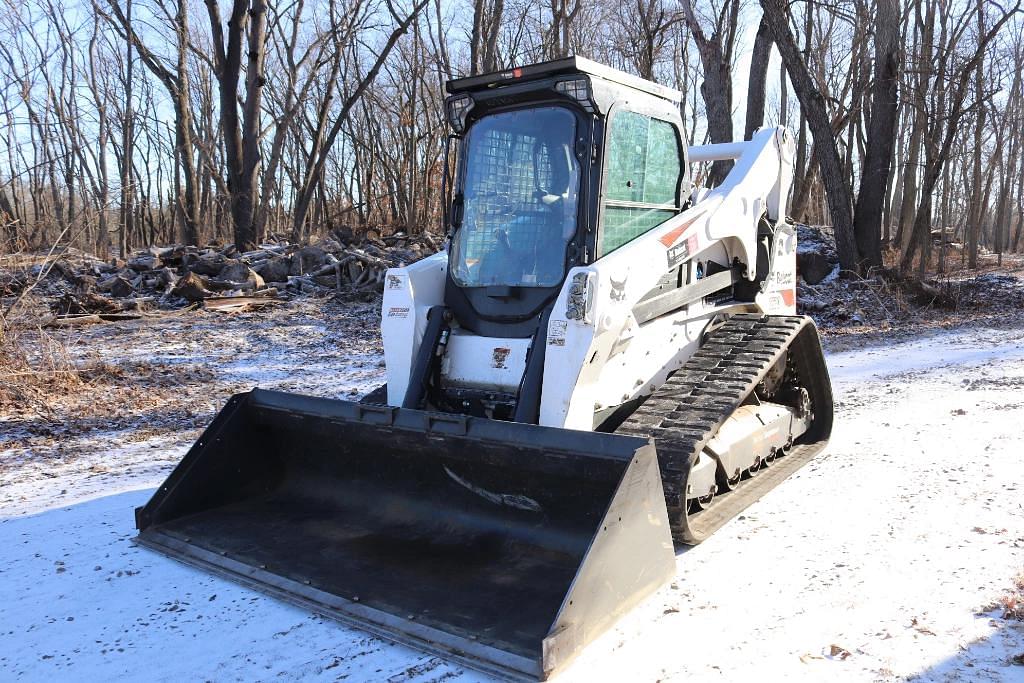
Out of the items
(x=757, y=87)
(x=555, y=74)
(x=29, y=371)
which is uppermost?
(x=757, y=87)

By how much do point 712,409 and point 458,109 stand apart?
89.1 inches

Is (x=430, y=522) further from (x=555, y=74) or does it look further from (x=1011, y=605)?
(x=1011, y=605)

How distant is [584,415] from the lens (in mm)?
4316

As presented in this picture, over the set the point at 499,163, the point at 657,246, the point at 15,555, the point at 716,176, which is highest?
the point at 716,176

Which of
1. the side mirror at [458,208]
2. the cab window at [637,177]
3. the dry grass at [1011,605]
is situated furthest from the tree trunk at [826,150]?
the dry grass at [1011,605]

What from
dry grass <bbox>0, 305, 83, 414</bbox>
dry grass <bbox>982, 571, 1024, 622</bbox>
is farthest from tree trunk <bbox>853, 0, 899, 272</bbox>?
dry grass <bbox>0, 305, 83, 414</bbox>

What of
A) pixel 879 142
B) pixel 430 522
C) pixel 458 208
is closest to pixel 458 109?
pixel 458 208

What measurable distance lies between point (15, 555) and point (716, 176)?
13423 mm

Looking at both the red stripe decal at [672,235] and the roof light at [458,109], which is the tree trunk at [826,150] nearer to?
the red stripe decal at [672,235]

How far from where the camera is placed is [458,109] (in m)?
A: 4.99

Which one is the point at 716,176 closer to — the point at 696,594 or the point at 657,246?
the point at 657,246

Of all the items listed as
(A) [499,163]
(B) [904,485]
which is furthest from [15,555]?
(B) [904,485]

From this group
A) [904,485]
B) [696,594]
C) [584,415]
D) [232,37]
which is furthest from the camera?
[232,37]

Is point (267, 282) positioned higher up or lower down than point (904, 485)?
higher up
